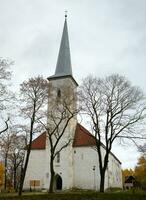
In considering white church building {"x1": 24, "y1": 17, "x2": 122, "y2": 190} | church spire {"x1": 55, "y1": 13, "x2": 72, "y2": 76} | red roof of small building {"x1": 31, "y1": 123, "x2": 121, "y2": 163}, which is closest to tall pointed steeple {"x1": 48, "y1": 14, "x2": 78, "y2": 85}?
church spire {"x1": 55, "y1": 13, "x2": 72, "y2": 76}

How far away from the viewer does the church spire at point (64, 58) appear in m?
49.7

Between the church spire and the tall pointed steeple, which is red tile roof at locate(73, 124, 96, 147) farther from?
the church spire

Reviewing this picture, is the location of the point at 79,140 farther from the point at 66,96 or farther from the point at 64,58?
the point at 64,58

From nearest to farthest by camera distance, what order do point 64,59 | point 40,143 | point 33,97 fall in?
point 33,97 → point 40,143 → point 64,59

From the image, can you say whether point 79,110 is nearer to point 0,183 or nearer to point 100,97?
point 100,97

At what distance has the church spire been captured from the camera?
4971 cm

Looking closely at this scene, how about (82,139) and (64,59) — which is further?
(64,59)

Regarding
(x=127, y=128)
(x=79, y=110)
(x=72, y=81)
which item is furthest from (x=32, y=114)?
Answer: (x=72, y=81)

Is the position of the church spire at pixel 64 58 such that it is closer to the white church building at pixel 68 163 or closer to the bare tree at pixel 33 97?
the white church building at pixel 68 163

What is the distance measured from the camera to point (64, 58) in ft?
166

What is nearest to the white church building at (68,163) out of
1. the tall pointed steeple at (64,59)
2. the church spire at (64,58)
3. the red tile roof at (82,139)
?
the red tile roof at (82,139)

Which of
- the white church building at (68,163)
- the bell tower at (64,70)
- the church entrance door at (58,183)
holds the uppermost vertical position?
the bell tower at (64,70)

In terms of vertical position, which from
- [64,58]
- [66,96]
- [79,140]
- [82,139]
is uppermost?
[64,58]

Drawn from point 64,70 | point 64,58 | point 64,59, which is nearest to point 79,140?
point 64,70
